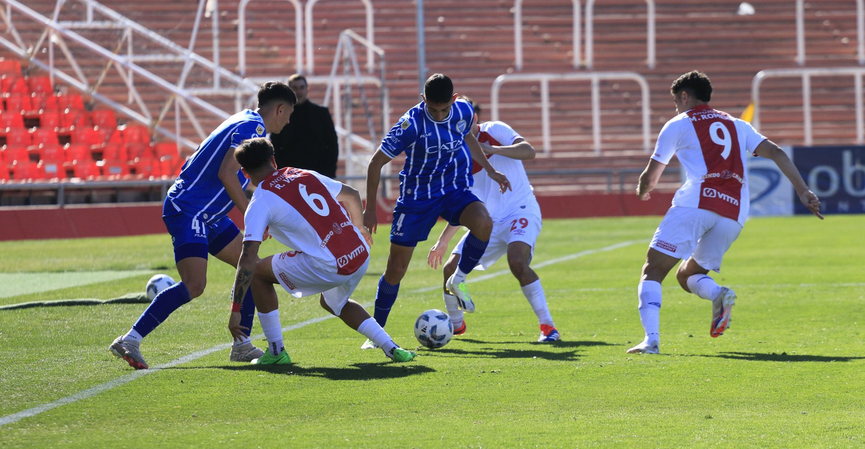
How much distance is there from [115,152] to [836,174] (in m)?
15.2

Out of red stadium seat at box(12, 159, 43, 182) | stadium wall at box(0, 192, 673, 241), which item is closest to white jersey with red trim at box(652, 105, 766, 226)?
stadium wall at box(0, 192, 673, 241)

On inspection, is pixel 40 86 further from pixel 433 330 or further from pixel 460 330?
pixel 433 330

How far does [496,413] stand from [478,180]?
12.8ft

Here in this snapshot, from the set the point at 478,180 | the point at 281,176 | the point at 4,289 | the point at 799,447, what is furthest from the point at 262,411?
the point at 4,289

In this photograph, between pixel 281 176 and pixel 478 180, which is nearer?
pixel 281 176

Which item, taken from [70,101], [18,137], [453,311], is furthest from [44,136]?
[453,311]

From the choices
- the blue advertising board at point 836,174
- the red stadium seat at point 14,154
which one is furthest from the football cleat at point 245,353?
the blue advertising board at point 836,174

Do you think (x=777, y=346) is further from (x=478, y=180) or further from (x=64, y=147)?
(x=64, y=147)

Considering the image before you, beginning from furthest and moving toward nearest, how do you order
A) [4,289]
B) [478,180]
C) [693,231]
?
[4,289] < [478,180] < [693,231]

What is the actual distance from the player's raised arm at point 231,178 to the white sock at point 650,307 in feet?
8.04

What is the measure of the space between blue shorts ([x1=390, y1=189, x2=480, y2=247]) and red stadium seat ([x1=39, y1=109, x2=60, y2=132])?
18216mm

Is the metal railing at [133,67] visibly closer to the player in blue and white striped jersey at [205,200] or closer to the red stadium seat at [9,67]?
the red stadium seat at [9,67]

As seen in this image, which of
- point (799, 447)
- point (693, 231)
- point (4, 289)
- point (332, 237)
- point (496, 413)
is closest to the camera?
point (799, 447)

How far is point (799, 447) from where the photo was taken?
4.18 m
